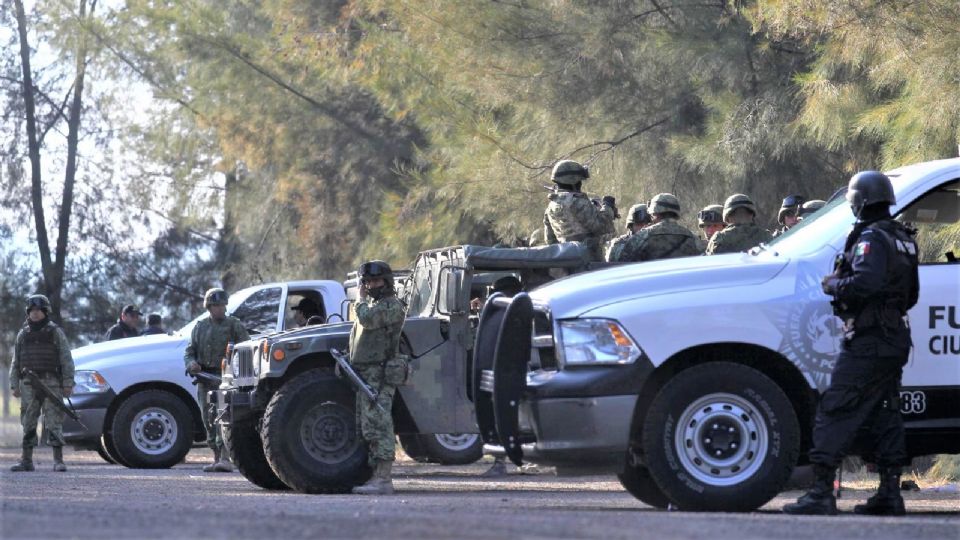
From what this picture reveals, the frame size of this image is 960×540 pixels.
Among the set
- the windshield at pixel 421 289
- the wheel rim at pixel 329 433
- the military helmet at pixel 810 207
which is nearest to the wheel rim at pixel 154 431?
the windshield at pixel 421 289

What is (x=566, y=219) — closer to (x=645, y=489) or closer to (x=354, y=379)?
(x=354, y=379)

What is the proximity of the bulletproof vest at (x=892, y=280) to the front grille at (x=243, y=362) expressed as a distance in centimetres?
544

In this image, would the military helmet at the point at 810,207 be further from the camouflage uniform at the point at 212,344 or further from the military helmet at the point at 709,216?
the camouflage uniform at the point at 212,344

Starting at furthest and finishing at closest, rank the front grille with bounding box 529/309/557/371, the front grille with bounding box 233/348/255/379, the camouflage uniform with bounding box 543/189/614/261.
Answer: the front grille with bounding box 233/348/255/379, the camouflage uniform with bounding box 543/189/614/261, the front grille with bounding box 529/309/557/371

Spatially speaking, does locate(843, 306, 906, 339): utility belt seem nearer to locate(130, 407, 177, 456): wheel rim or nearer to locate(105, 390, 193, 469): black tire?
locate(105, 390, 193, 469): black tire

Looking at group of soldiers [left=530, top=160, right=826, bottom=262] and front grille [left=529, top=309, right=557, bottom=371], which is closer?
front grille [left=529, top=309, right=557, bottom=371]

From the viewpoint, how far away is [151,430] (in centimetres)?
1748

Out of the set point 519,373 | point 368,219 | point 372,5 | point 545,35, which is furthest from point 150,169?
point 519,373

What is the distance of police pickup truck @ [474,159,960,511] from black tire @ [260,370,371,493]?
3267mm

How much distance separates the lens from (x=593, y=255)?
38.8ft

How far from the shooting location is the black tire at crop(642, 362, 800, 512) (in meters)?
8.51

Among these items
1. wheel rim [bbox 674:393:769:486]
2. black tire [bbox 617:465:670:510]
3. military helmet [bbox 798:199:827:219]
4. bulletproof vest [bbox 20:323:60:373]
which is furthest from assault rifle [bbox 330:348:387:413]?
bulletproof vest [bbox 20:323:60:373]

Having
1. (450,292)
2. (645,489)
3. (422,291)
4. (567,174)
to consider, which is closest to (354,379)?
(450,292)

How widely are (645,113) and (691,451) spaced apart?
28.1 feet
